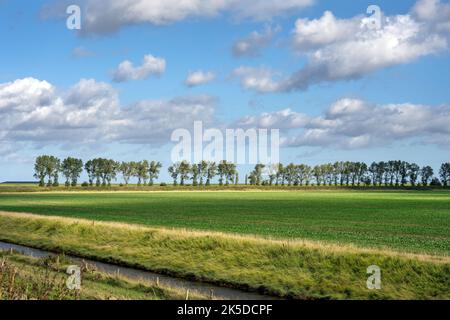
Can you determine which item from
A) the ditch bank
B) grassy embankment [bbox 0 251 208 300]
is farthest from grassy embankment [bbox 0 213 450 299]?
grassy embankment [bbox 0 251 208 300]

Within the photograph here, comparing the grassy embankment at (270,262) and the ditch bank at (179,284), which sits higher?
the grassy embankment at (270,262)

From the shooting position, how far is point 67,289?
23078 mm

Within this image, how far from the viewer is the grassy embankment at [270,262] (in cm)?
2708

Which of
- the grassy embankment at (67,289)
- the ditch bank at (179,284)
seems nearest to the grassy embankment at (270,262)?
the ditch bank at (179,284)

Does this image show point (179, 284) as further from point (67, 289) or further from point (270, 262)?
point (67, 289)

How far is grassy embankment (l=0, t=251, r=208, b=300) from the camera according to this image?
68.2 feet

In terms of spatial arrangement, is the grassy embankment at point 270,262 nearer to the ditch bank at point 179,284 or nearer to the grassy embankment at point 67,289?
the ditch bank at point 179,284

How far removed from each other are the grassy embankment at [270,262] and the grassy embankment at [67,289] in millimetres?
5032

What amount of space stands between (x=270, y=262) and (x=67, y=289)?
13.7 metres

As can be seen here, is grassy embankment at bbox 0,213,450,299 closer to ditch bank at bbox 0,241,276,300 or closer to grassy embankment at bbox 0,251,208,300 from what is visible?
ditch bank at bbox 0,241,276,300

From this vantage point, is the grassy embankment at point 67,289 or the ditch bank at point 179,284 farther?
the ditch bank at point 179,284

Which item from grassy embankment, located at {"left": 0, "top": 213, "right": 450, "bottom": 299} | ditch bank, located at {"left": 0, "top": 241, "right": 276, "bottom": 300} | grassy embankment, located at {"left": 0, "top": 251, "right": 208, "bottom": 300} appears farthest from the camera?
ditch bank, located at {"left": 0, "top": 241, "right": 276, "bottom": 300}

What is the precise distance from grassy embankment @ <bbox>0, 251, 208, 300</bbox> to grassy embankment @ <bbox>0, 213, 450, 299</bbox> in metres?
5.03
